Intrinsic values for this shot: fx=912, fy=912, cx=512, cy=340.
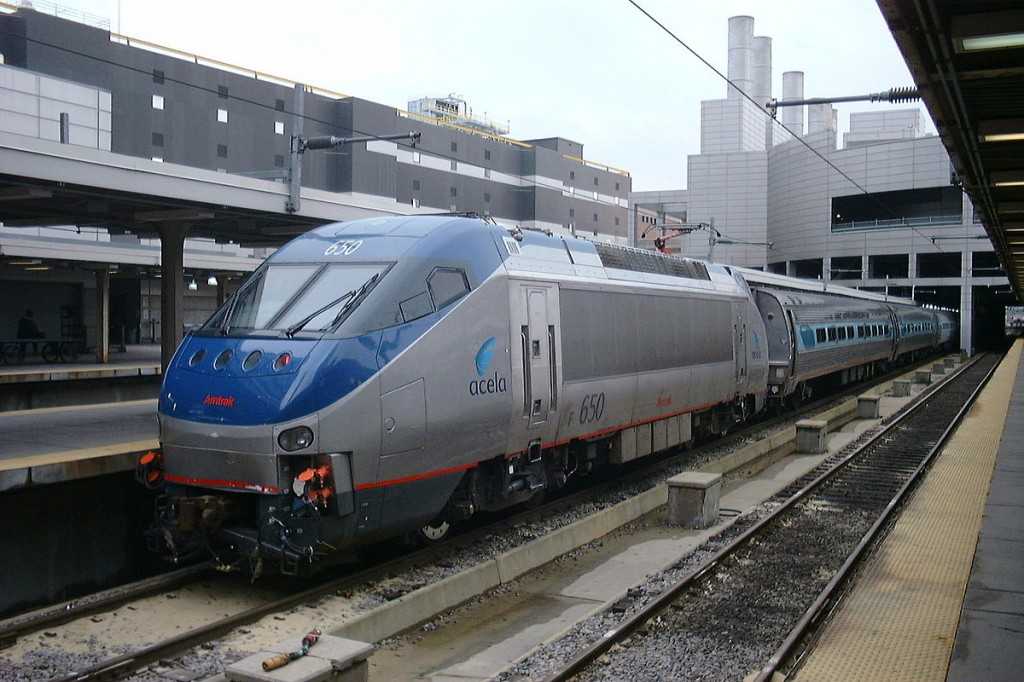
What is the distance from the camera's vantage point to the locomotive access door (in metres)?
10.5

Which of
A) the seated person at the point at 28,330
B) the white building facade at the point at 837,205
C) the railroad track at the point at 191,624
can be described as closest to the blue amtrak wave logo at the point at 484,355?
the railroad track at the point at 191,624

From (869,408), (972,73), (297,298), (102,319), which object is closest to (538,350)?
(297,298)

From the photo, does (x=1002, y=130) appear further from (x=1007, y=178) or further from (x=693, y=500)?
(x=693, y=500)

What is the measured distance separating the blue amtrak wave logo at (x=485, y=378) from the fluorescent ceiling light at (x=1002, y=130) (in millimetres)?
6041

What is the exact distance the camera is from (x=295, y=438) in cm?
789

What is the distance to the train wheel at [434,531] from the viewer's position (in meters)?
10.1

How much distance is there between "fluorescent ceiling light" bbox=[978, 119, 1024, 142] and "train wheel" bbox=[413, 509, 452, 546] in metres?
7.46

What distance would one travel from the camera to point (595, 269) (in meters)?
12.5

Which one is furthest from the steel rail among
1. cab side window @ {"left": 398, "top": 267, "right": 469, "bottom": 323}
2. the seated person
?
the seated person

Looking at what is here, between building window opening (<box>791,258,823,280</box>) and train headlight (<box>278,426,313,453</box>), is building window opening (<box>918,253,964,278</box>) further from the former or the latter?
train headlight (<box>278,426,313,453</box>)

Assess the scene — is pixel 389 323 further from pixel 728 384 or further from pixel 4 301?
pixel 4 301

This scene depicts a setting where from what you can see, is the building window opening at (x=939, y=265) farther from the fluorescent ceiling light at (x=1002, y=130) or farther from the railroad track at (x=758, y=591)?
the fluorescent ceiling light at (x=1002, y=130)

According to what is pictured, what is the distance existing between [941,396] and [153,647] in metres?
30.8

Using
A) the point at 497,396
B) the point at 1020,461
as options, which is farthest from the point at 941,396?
the point at 497,396
